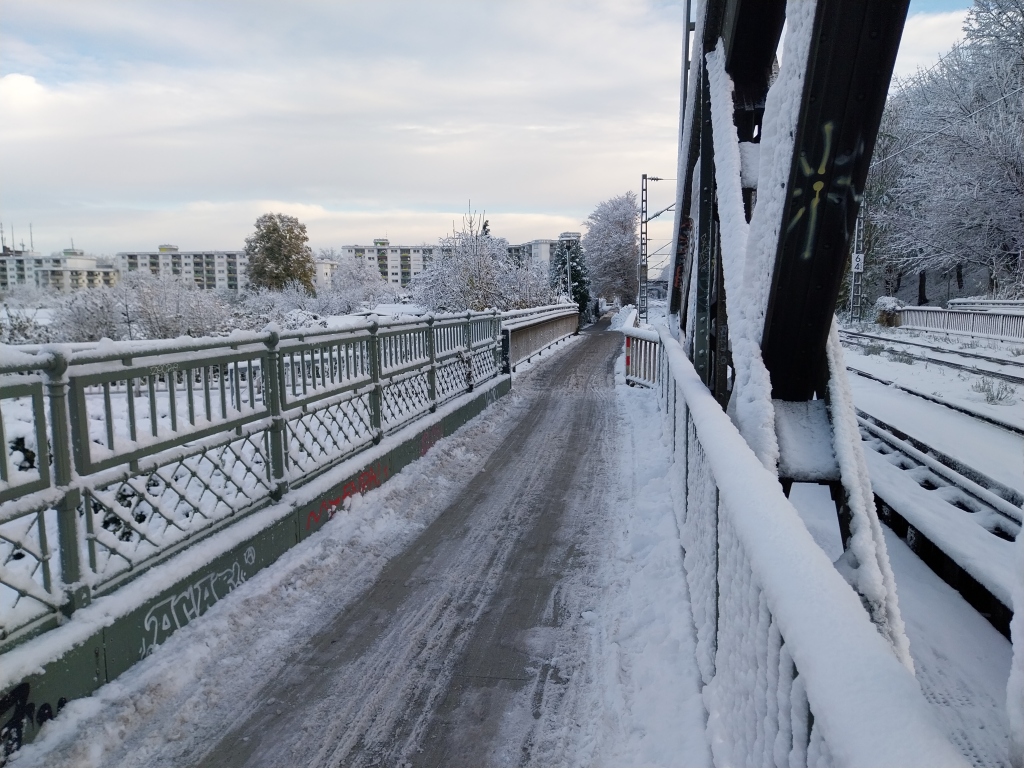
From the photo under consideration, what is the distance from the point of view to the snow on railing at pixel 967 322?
18.0 meters

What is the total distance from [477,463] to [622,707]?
15.9 feet

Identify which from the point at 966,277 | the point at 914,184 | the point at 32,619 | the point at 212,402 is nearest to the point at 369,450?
the point at 212,402

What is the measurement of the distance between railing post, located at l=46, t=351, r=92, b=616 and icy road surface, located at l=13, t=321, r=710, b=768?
510 millimetres

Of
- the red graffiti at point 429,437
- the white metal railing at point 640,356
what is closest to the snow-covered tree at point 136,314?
the white metal railing at point 640,356

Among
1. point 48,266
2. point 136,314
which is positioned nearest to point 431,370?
point 136,314

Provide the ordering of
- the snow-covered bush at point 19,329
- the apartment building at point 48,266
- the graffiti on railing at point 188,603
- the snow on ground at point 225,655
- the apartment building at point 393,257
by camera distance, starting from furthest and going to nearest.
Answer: the apartment building at point 393,257, the apartment building at point 48,266, the snow-covered bush at point 19,329, the graffiti on railing at point 188,603, the snow on ground at point 225,655

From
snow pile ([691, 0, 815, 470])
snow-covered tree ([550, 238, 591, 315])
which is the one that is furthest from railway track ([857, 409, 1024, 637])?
snow-covered tree ([550, 238, 591, 315])

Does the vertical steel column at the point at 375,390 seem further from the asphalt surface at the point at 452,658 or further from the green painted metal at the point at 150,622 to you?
the asphalt surface at the point at 452,658

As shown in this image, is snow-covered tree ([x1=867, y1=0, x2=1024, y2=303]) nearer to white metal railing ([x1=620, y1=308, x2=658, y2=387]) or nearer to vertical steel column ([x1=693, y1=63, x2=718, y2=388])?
white metal railing ([x1=620, y1=308, x2=658, y2=387])

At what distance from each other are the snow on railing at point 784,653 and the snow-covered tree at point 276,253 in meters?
69.0

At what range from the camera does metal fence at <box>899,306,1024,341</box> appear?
18031mm

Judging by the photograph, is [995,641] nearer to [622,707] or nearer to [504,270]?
[622,707]

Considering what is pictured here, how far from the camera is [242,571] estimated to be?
4.23 metres

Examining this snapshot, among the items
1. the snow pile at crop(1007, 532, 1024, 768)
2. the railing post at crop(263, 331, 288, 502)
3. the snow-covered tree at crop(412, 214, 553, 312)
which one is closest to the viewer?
A: the snow pile at crop(1007, 532, 1024, 768)
